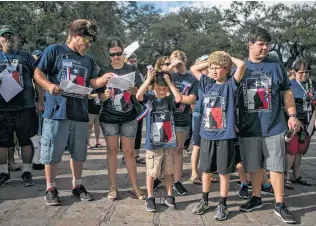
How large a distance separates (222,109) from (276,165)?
84cm

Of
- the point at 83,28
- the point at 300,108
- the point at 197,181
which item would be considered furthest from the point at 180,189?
the point at 83,28

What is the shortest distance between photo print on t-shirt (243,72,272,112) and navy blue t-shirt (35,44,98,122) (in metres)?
1.91

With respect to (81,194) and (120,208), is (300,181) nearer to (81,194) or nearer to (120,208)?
(120,208)

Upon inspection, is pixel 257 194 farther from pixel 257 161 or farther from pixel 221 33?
pixel 221 33

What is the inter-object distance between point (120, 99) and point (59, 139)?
2.78 feet

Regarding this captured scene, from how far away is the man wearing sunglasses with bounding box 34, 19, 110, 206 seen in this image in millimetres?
3985

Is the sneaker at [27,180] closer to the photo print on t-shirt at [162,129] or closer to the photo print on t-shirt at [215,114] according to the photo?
the photo print on t-shirt at [162,129]

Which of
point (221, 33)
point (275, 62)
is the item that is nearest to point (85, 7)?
point (221, 33)

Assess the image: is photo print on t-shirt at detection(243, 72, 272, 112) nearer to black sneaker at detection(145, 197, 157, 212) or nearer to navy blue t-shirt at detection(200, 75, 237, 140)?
navy blue t-shirt at detection(200, 75, 237, 140)

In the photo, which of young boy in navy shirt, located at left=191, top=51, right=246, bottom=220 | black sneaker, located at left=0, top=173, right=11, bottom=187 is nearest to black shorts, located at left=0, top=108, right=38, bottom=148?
black sneaker, located at left=0, top=173, right=11, bottom=187

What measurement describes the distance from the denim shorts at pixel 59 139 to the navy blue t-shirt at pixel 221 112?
1.50 meters

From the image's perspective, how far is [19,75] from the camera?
4.82 m

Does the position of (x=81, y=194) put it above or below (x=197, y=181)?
above

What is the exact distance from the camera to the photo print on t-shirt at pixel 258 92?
3.81 meters
